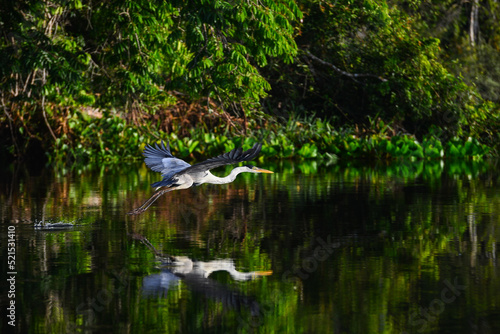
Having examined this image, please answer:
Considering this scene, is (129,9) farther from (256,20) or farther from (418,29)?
(418,29)

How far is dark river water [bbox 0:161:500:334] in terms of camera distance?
607 cm

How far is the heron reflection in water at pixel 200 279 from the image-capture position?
659 cm

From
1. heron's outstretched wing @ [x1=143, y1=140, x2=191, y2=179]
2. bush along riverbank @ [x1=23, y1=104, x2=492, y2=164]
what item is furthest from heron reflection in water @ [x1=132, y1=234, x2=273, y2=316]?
bush along riverbank @ [x1=23, y1=104, x2=492, y2=164]

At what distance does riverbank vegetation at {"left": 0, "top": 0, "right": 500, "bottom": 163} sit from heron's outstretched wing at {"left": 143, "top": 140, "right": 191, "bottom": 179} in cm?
639

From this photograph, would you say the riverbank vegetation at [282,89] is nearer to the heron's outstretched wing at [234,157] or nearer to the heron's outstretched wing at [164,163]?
the heron's outstretched wing at [164,163]

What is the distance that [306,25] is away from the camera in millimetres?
25984

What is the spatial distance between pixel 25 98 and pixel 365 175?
337 inches

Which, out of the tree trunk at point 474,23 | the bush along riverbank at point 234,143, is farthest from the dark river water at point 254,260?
the tree trunk at point 474,23

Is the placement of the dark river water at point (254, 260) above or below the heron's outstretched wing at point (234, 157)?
below

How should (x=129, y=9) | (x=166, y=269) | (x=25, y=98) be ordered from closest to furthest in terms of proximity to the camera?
(x=166, y=269)
(x=129, y=9)
(x=25, y=98)

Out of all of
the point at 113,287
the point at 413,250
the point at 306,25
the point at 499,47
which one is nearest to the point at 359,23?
the point at 306,25

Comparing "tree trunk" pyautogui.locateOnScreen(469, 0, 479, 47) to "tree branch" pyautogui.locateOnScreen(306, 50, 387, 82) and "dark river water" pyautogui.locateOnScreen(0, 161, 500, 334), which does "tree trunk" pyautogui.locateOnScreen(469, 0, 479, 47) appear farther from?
"dark river water" pyautogui.locateOnScreen(0, 161, 500, 334)

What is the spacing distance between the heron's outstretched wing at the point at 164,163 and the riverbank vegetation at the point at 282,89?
6392 mm

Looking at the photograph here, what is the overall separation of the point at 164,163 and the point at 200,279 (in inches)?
175
